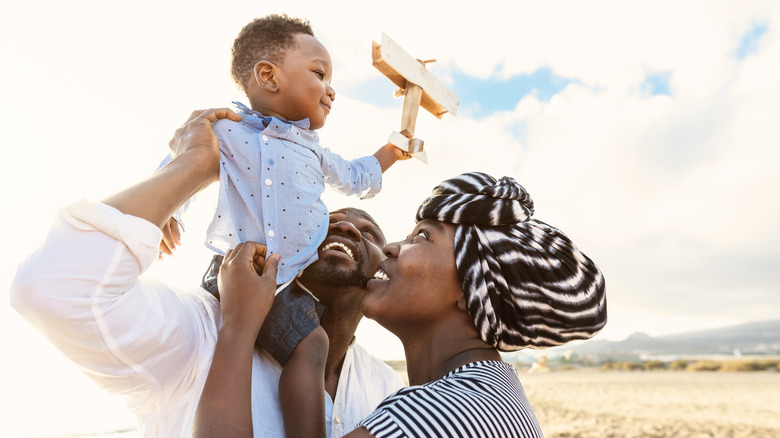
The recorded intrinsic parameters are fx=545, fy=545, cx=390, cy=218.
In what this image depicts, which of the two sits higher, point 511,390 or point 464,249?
point 464,249

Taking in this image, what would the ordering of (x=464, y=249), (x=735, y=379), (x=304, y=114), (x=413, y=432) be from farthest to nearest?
1. (x=735, y=379)
2. (x=304, y=114)
3. (x=464, y=249)
4. (x=413, y=432)

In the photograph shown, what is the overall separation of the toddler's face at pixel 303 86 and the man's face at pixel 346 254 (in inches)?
26.1

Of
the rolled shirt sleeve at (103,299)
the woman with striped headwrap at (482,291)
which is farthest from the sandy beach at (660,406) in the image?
the rolled shirt sleeve at (103,299)

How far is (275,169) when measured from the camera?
2.89 meters

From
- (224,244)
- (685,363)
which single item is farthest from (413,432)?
(685,363)

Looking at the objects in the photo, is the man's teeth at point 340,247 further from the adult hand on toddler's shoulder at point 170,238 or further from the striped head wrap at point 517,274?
the striped head wrap at point 517,274

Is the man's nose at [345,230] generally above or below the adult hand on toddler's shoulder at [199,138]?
below

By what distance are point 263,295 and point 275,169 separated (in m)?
0.88

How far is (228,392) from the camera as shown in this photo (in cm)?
201

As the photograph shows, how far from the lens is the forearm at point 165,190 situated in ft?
5.47

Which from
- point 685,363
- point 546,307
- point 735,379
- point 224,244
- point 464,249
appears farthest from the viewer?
point 685,363

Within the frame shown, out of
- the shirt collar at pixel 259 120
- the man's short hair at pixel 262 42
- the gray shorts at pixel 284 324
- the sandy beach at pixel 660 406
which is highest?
the man's short hair at pixel 262 42

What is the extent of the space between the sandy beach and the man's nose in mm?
14374

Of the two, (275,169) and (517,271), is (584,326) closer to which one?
(517,271)
